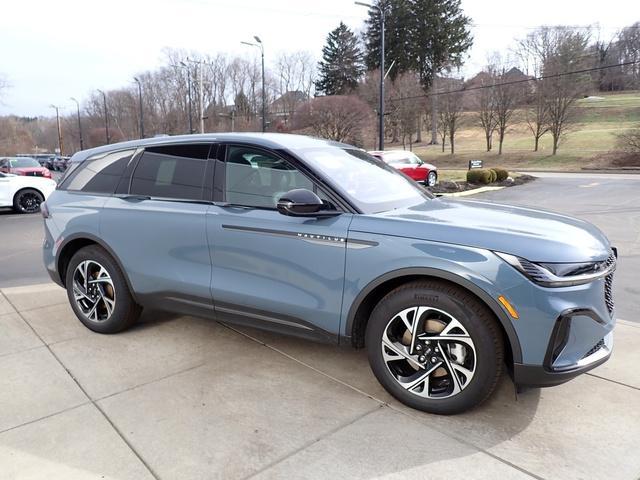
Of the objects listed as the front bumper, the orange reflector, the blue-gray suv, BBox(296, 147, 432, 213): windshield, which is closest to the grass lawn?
BBox(296, 147, 432, 213): windshield

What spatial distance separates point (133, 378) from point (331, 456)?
1.62m

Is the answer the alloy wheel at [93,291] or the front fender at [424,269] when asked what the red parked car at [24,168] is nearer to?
the alloy wheel at [93,291]

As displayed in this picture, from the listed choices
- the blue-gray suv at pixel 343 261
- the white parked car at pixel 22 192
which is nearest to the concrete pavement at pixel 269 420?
the blue-gray suv at pixel 343 261

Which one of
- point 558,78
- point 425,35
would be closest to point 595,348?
point 558,78

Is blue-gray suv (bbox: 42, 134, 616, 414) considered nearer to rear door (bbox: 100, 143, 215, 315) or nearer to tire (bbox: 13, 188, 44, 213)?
rear door (bbox: 100, 143, 215, 315)

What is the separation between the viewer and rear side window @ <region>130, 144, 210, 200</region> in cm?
367

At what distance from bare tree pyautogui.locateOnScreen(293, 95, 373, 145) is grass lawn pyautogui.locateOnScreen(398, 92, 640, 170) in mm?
8446

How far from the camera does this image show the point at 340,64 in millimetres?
65875

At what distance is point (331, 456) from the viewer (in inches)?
99.6

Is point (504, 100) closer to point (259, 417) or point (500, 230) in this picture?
point (500, 230)

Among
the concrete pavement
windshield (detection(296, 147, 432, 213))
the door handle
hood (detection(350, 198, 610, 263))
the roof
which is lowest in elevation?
the concrete pavement

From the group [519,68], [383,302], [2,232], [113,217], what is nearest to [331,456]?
[383,302]

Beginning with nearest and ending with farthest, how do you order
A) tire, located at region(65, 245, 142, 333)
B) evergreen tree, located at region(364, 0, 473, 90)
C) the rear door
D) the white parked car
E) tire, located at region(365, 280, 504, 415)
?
tire, located at region(365, 280, 504, 415) < the rear door < tire, located at region(65, 245, 142, 333) < the white parked car < evergreen tree, located at region(364, 0, 473, 90)

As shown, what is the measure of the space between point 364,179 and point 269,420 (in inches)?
68.3
